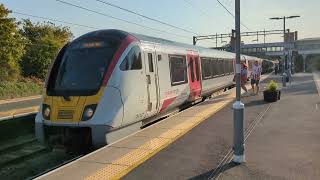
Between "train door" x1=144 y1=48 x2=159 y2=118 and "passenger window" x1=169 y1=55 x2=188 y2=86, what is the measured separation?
5.63 ft

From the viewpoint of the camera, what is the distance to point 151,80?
12602 mm

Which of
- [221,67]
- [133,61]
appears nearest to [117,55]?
[133,61]

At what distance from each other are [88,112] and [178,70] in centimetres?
591

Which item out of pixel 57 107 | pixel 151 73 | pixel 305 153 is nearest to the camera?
pixel 305 153

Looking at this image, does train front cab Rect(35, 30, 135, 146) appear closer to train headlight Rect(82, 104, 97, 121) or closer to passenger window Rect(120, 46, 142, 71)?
train headlight Rect(82, 104, 97, 121)

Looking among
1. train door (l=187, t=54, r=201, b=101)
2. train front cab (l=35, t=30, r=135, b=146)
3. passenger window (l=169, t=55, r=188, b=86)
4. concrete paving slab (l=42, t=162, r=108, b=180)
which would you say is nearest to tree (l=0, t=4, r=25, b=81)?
train door (l=187, t=54, r=201, b=101)

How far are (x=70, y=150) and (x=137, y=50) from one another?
2.99 meters

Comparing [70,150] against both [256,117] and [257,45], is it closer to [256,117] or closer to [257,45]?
[256,117]

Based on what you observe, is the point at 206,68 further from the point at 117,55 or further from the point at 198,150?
the point at 198,150

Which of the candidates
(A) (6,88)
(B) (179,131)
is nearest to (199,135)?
(B) (179,131)

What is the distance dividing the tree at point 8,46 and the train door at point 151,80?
24019 mm

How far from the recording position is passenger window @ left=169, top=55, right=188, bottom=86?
14898mm

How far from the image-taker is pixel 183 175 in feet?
24.2

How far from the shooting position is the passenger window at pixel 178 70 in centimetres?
1490
